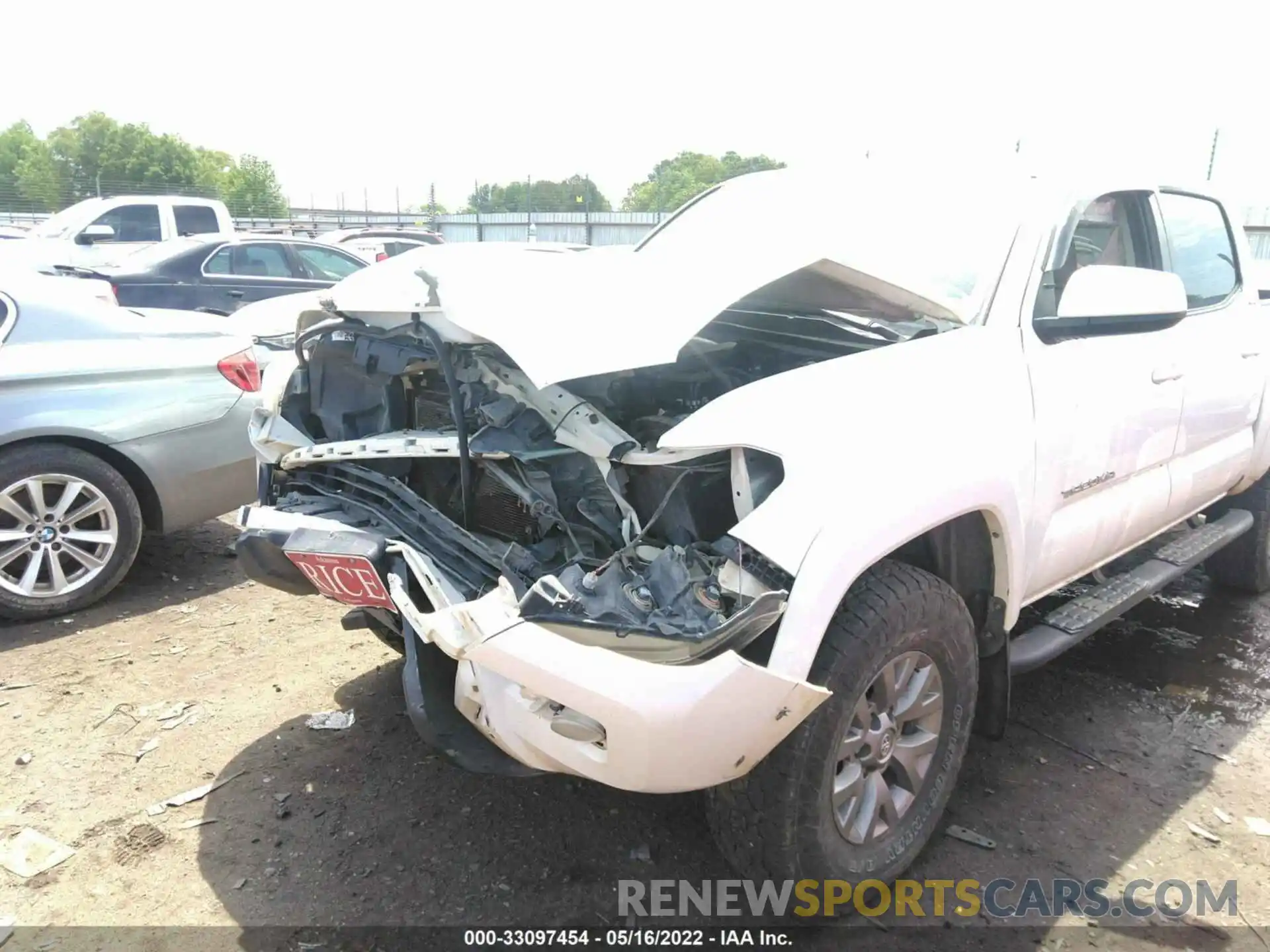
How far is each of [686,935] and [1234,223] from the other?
12.7 feet

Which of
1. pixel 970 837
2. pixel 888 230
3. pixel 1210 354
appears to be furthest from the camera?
pixel 1210 354

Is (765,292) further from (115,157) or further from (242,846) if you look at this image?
(115,157)

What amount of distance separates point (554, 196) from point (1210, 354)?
90.5 ft

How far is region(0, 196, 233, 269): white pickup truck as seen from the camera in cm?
1111

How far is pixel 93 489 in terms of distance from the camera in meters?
4.02

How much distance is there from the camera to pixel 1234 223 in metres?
4.03

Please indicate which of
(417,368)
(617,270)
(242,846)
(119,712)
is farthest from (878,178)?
(119,712)

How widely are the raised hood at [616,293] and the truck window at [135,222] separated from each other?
37.9ft

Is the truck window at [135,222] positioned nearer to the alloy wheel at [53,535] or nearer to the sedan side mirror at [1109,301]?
the alloy wheel at [53,535]

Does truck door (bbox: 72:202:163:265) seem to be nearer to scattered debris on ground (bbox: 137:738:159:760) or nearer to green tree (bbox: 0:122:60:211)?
scattered debris on ground (bbox: 137:738:159:760)

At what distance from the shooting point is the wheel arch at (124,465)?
3930mm

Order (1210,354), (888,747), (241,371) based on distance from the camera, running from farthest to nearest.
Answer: (241,371) → (1210,354) → (888,747)

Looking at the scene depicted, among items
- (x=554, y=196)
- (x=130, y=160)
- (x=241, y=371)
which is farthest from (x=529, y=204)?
(x=130, y=160)

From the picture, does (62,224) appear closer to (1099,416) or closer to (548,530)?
(548,530)
